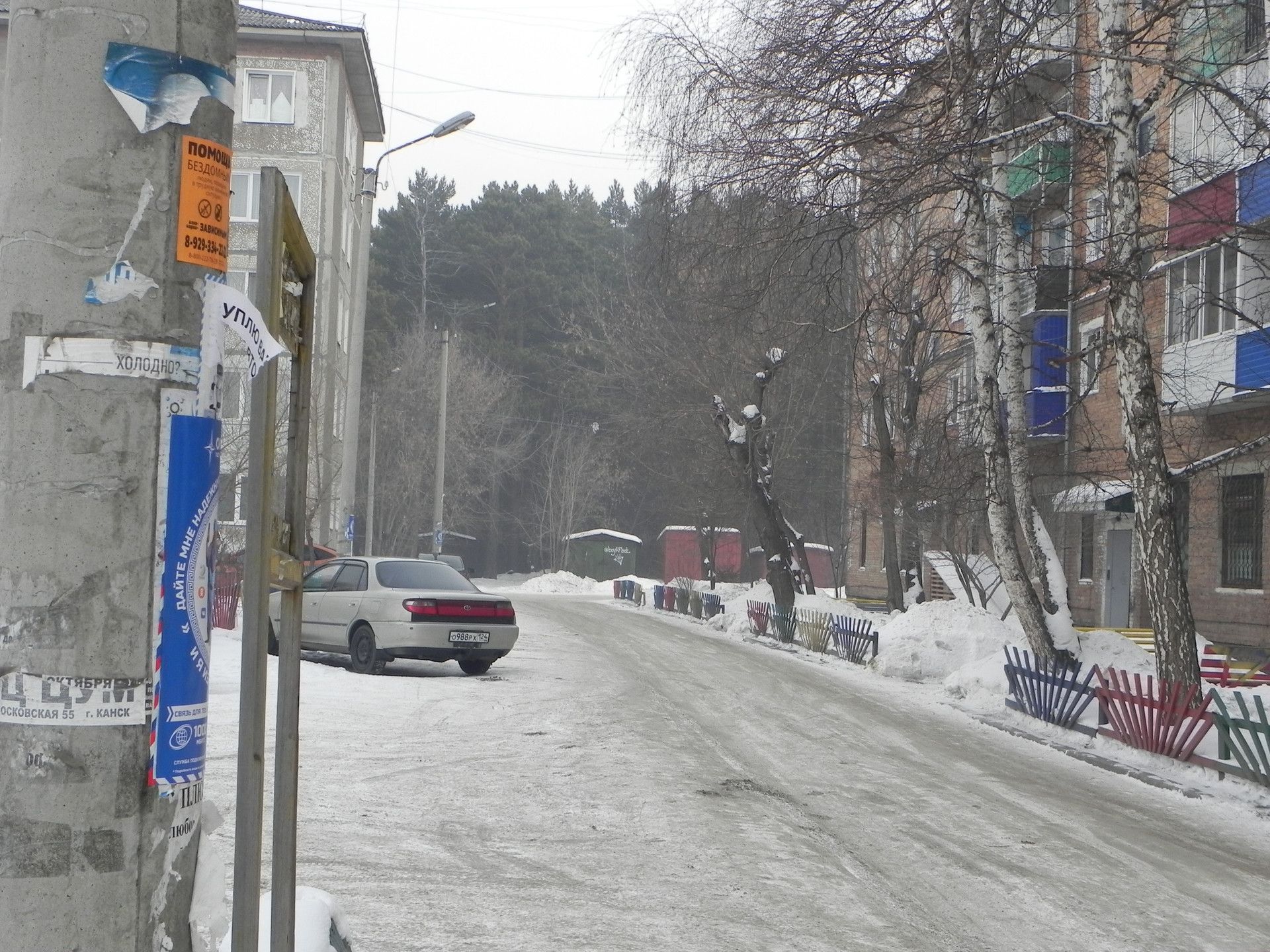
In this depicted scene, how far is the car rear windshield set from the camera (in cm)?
1712

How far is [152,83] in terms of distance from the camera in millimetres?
2066

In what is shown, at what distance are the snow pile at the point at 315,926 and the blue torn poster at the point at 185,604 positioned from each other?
174 centimetres

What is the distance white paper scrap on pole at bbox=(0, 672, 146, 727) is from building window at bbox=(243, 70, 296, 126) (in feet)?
142

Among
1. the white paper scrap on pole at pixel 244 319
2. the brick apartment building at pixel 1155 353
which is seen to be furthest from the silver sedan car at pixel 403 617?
the white paper scrap on pole at pixel 244 319

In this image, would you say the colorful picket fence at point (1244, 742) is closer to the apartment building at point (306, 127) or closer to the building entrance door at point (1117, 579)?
the building entrance door at point (1117, 579)

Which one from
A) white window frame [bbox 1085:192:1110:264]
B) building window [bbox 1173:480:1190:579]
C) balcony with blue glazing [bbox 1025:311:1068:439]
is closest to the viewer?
white window frame [bbox 1085:192:1110:264]

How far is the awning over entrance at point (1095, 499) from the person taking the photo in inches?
1038

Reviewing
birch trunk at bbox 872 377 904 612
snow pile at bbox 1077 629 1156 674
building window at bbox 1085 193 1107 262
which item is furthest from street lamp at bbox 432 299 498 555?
snow pile at bbox 1077 629 1156 674

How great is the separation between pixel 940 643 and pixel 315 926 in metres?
17.5

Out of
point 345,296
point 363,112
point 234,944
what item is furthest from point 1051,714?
point 363,112

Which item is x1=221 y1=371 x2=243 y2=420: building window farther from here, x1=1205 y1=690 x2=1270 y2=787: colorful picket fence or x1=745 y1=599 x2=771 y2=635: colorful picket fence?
x1=1205 y1=690 x2=1270 y2=787: colorful picket fence

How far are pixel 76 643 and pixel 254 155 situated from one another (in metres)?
42.9

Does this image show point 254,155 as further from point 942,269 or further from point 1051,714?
point 1051,714

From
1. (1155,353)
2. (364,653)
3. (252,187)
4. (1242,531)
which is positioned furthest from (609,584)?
(364,653)
